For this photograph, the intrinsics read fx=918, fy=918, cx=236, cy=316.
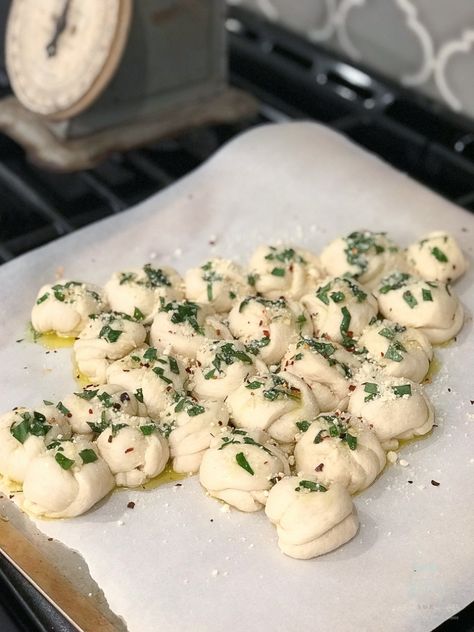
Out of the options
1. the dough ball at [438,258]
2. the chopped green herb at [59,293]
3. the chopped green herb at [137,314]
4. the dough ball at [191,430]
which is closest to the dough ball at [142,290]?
the chopped green herb at [137,314]

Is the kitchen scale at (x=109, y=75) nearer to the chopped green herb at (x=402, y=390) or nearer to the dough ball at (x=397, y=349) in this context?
the dough ball at (x=397, y=349)

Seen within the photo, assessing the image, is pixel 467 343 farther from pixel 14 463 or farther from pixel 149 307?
pixel 14 463

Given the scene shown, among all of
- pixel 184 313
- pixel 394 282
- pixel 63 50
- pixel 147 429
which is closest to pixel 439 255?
A: pixel 394 282

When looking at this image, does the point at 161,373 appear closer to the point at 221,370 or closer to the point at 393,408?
the point at 221,370

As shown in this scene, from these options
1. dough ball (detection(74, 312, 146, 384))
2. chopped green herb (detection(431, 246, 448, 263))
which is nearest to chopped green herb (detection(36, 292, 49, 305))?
dough ball (detection(74, 312, 146, 384))

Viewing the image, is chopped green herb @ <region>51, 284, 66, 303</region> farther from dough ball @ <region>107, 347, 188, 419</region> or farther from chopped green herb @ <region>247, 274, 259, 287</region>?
chopped green herb @ <region>247, 274, 259, 287</region>

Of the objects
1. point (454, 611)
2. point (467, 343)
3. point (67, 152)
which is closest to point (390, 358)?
point (467, 343)
